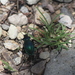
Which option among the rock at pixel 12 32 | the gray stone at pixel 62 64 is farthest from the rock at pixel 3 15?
the gray stone at pixel 62 64

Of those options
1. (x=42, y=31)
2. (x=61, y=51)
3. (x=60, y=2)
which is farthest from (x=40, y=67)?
(x=60, y=2)

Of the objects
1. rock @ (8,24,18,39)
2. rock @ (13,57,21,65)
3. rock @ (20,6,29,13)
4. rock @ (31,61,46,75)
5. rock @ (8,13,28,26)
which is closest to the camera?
rock @ (31,61,46,75)

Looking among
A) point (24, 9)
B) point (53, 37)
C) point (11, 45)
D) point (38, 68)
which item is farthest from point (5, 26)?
point (38, 68)

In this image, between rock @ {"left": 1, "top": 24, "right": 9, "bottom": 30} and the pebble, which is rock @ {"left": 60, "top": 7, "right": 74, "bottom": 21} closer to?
the pebble

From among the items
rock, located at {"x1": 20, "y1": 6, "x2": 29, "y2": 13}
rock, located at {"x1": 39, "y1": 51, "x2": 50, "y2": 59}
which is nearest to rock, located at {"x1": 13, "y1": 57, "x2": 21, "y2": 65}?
rock, located at {"x1": 39, "y1": 51, "x2": 50, "y2": 59}

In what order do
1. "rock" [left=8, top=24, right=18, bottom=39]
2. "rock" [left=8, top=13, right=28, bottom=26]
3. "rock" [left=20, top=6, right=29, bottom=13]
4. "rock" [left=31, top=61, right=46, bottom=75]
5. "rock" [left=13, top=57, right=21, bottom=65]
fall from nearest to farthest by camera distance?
"rock" [left=31, top=61, right=46, bottom=75] < "rock" [left=13, top=57, right=21, bottom=65] < "rock" [left=8, top=24, right=18, bottom=39] < "rock" [left=8, top=13, right=28, bottom=26] < "rock" [left=20, top=6, right=29, bottom=13]

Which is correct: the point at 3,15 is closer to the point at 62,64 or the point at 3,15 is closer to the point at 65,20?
the point at 65,20

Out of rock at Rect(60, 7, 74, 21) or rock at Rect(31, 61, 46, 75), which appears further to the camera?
rock at Rect(60, 7, 74, 21)

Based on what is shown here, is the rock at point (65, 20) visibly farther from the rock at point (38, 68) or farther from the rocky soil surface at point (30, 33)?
the rock at point (38, 68)
